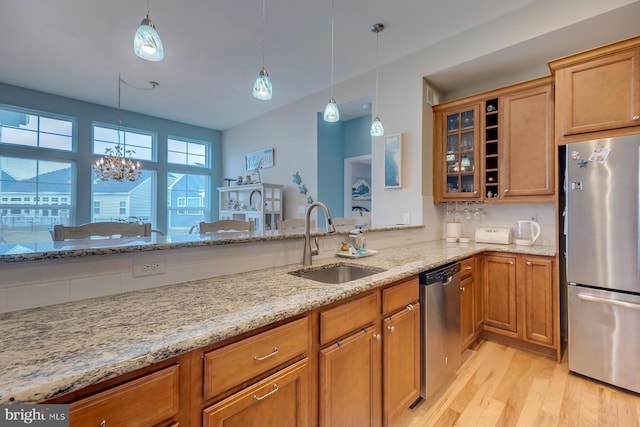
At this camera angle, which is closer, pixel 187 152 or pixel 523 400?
pixel 523 400

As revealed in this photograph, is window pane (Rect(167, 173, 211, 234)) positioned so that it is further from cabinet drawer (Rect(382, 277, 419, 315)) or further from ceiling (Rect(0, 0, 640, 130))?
cabinet drawer (Rect(382, 277, 419, 315))

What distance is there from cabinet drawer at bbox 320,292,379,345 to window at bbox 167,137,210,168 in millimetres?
5812

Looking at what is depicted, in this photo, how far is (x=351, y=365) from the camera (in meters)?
1.36

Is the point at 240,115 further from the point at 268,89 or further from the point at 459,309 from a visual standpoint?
the point at 459,309

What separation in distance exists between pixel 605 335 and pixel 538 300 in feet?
1.51

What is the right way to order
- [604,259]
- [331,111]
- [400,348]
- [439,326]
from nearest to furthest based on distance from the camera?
[400,348]
[439,326]
[604,259]
[331,111]

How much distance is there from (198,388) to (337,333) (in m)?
0.61

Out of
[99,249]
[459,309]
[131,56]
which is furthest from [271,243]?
[131,56]

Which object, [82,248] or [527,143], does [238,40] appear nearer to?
[82,248]

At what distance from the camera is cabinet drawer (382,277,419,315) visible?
1.56m

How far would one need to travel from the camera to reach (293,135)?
486 cm

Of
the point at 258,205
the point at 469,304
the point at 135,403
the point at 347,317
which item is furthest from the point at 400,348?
the point at 258,205

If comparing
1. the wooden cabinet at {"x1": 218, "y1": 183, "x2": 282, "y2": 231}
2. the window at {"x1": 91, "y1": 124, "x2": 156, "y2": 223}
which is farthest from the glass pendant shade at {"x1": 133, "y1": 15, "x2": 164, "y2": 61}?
the window at {"x1": 91, "y1": 124, "x2": 156, "y2": 223}

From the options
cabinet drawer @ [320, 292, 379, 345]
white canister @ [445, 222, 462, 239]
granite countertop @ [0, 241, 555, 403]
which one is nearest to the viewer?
granite countertop @ [0, 241, 555, 403]
